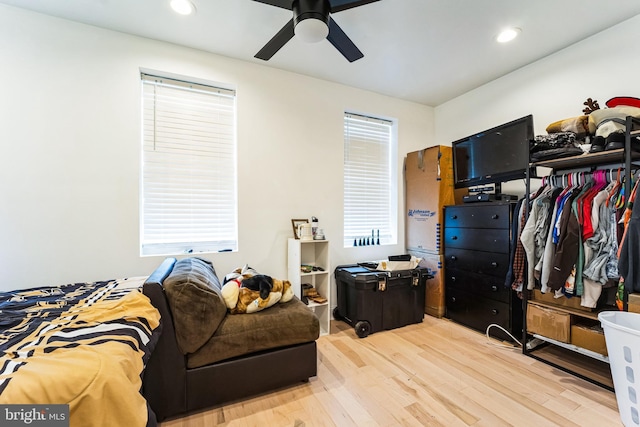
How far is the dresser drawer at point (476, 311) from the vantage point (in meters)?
2.55

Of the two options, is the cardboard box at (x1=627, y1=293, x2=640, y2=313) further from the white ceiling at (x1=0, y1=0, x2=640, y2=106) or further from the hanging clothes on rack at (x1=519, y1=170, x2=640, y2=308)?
the white ceiling at (x1=0, y1=0, x2=640, y2=106)

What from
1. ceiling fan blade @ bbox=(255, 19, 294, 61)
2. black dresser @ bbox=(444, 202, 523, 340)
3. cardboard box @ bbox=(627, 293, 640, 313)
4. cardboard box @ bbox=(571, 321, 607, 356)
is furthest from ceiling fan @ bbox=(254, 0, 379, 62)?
cardboard box @ bbox=(571, 321, 607, 356)

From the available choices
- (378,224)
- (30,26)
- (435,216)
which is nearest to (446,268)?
(435,216)

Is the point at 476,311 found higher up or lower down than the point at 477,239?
lower down

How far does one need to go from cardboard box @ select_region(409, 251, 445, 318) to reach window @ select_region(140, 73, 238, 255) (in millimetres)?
2277

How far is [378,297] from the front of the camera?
2.78m

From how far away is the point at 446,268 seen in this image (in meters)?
3.14

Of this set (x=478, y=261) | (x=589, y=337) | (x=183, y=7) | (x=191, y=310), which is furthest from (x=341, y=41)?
(x=589, y=337)

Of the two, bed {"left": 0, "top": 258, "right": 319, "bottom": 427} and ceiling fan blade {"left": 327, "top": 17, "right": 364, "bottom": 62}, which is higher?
ceiling fan blade {"left": 327, "top": 17, "right": 364, "bottom": 62}

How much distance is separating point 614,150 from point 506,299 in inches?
56.8

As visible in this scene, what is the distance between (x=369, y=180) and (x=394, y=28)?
171 cm

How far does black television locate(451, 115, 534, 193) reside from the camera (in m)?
2.49

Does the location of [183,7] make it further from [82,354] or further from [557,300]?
[557,300]

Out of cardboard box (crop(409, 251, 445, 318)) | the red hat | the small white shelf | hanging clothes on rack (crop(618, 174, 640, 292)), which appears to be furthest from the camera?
cardboard box (crop(409, 251, 445, 318))
